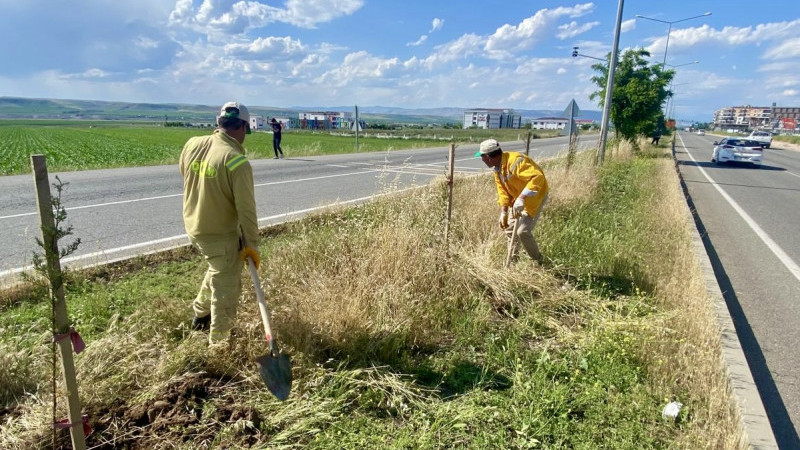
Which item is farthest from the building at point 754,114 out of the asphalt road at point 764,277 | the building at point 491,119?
the asphalt road at point 764,277

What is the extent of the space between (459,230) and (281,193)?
219 inches

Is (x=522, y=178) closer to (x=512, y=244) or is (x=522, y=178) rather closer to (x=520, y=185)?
(x=520, y=185)

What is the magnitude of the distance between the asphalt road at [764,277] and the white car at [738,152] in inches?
331

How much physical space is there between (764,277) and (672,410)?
14.1ft

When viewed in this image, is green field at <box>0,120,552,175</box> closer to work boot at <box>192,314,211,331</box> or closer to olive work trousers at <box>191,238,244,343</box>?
work boot at <box>192,314,211,331</box>

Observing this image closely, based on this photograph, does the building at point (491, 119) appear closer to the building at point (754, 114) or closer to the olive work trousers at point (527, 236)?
the building at point (754, 114)

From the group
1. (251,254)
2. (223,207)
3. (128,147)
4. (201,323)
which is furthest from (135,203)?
(128,147)

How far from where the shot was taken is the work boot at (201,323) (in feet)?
10.5

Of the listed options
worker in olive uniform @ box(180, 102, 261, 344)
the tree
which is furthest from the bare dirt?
the tree

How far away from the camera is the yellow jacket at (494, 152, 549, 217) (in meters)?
4.41

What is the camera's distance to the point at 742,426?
8.18ft

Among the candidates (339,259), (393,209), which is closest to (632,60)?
(393,209)

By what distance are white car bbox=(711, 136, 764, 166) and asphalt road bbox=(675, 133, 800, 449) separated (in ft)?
27.6

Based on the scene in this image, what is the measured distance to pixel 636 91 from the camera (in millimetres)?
19141
